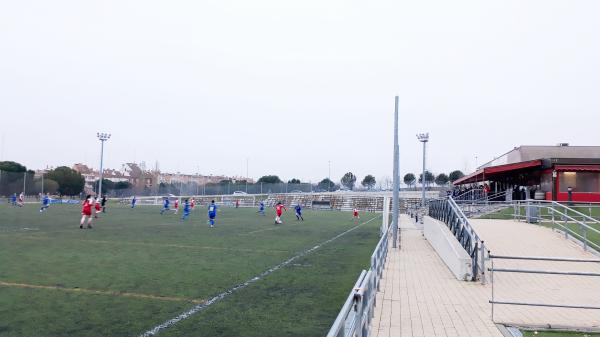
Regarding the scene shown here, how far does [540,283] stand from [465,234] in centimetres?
222

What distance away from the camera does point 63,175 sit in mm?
79062

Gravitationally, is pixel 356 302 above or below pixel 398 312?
above

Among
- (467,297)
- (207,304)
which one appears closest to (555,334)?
(467,297)

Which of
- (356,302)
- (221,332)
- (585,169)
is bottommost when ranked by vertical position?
(221,332)

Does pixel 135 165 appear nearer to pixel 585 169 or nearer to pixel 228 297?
pixel 585 169

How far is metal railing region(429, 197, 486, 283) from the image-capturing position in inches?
407

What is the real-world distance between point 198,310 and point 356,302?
3913 mm

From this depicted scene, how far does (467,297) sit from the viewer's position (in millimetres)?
8633

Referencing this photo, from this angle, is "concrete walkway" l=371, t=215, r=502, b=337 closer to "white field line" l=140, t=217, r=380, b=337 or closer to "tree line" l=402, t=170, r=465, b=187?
"white field line" l=140, t=217, r=380, b=337

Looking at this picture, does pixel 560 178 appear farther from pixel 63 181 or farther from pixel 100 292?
pixel 63 181

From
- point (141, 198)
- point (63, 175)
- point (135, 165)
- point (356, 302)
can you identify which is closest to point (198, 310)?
point (356, 302)

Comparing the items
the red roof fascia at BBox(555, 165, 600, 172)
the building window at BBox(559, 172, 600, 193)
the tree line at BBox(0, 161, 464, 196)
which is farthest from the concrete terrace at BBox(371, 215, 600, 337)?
the tree line at BBox(0, 161, 464, 196)

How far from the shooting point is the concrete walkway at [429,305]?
6438mm

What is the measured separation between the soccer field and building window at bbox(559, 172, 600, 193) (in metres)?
21.0
